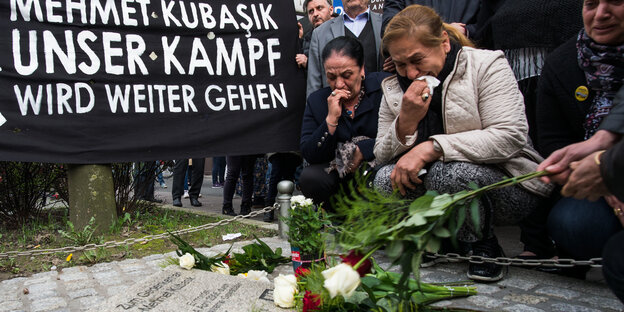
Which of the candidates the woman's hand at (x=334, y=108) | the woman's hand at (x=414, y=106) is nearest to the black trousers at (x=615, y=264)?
the woman's hand at (x=414, y=106)

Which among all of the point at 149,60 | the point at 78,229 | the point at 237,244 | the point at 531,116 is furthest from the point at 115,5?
the point at 531,116

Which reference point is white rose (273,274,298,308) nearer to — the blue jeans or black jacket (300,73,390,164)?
the blue jeans

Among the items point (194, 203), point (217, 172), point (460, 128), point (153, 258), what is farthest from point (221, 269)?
point (217, 172)

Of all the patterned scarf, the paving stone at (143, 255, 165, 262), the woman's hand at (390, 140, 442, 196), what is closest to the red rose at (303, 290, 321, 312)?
the woman's hand at (390, 140, 442, 196)

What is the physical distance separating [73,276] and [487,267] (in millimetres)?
2542

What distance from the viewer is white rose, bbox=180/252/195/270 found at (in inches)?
104

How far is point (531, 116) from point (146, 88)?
316cm

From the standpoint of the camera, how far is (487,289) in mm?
2666

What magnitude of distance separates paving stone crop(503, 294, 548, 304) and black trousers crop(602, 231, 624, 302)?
0.96m

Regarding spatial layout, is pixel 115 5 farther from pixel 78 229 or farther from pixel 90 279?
pixel 90 279

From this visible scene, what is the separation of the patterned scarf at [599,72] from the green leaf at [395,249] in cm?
161

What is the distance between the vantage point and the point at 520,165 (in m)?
2.66

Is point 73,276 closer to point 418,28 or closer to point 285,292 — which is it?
point 285,292

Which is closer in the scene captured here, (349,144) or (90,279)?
(90,279)
